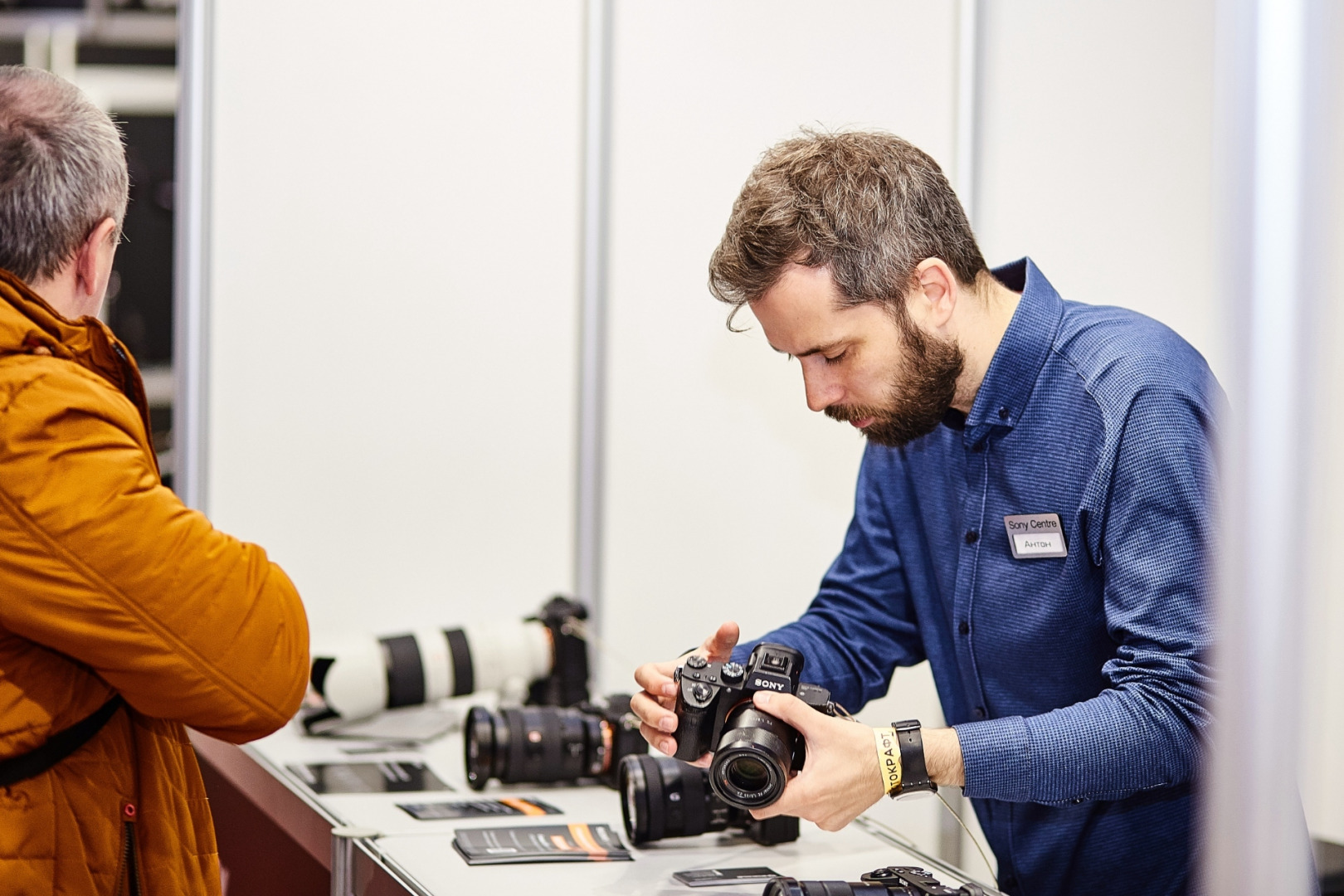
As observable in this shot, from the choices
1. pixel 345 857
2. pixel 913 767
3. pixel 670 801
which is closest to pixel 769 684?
pixel 913 767

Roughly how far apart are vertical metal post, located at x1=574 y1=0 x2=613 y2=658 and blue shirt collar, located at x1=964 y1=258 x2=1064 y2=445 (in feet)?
4.63

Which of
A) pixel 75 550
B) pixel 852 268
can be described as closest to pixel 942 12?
pixel 852 268

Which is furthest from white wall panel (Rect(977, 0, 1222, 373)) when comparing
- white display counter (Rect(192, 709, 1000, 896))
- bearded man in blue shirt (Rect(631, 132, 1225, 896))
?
white display counter (Rect(192, 709, 1000, 896))

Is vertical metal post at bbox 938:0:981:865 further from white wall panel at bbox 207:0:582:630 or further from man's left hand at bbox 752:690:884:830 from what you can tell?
man's left hand at bbox 752:690:884:830

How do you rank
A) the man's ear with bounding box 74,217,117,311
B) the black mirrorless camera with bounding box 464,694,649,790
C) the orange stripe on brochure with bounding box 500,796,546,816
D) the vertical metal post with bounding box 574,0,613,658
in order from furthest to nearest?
the vertical metal post with bounding box 574,0,613,658, the black mirrorless camera with bounding box 464,694,649,790, the orange stripe on brochure with bounding box 500,796,546,816, the man's ear with bounding box 74,217,117,311

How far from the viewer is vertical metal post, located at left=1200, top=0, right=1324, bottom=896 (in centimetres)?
70

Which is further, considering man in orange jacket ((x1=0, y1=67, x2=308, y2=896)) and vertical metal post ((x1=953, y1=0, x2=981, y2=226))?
vertical metal post ((x1=953, y1=0, x2=981, y2=226))

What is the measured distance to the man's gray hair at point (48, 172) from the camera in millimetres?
1216

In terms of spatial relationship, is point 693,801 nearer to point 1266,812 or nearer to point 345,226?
point 1266,812

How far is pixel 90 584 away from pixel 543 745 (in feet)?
3.09

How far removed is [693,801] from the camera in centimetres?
165

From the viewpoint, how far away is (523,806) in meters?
1.91

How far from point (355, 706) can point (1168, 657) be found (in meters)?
1.49

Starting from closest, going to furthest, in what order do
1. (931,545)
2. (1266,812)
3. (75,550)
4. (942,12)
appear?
(1266,812), (75,550), (931,545), (942,12)
